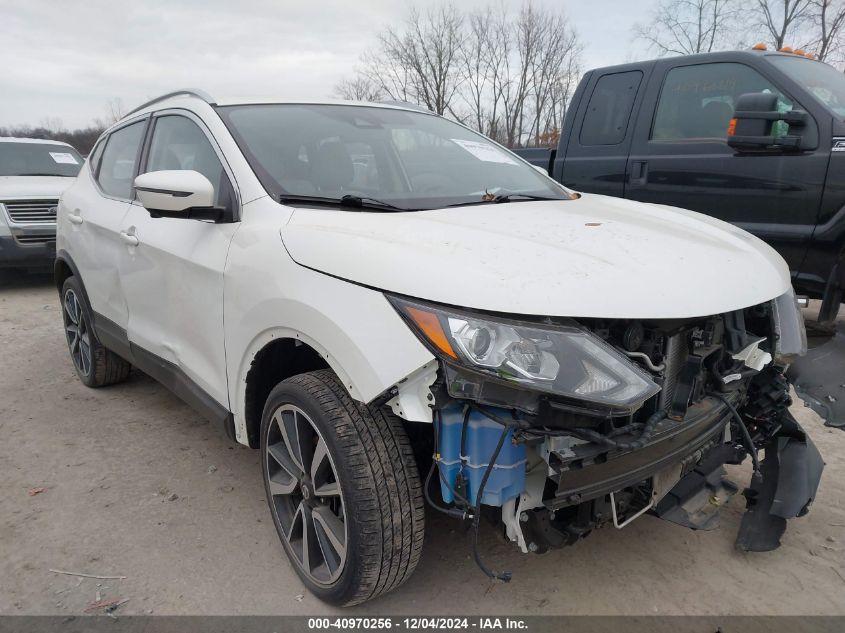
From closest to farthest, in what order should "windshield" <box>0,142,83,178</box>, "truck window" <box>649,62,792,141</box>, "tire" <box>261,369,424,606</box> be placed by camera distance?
"tire" <box>261,369,424,606</box> → "truck window" <box>649,62,792,141</box> → "windshield" <box>0,142,83,178</box>

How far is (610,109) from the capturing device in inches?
198

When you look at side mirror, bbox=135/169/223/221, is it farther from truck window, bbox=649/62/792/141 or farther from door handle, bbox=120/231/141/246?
truck window, bbox=649/62/792/141

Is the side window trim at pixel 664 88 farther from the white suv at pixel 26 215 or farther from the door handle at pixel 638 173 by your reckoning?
the white suv at pixel 26 215

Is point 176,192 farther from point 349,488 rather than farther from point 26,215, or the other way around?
point 26,215

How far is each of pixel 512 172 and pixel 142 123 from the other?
2.08m

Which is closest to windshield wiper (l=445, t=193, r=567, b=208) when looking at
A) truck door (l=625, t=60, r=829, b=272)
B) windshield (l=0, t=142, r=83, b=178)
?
truck door (l=625, t=60, r=829, b=272)

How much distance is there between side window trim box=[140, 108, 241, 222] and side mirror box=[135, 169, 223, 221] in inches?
3.4

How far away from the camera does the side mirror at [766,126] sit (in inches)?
151

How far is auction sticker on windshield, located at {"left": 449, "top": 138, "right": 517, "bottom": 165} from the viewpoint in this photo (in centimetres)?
306

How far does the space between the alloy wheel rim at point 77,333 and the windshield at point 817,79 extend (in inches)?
199

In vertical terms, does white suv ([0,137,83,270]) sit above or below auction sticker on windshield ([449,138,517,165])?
below

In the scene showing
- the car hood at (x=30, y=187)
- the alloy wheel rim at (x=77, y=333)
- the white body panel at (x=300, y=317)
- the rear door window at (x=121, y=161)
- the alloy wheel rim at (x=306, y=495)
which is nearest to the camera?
the white body panel at (x=300, y=317)

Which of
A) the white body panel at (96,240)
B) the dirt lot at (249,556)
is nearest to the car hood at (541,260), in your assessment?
the dirt lot at (249,556)

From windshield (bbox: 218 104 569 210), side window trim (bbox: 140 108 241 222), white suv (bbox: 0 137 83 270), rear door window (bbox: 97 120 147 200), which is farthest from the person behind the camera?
white suv (bbox: 0 137 83 270)
